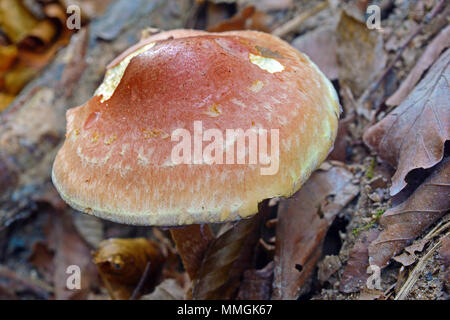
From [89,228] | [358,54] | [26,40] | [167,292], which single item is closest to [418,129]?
[358,54]

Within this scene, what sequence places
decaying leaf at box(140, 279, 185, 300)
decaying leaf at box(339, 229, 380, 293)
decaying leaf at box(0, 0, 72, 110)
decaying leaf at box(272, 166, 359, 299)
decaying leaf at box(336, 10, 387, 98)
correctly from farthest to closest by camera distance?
decaying leaf at box(0, 0, 72, 110) < decaying leaf at box(336, 10, 387, 98) < decaying leaf at box(140, 279, 185, 300) < decaying leaf at box(272, 166, 359, 299) < decaying leaf at box(339, 229, 380, 293)

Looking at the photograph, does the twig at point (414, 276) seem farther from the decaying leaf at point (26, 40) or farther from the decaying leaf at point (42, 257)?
the decaying leaf at point (26, 40)

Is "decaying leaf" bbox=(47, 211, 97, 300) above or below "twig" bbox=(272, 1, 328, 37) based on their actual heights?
below

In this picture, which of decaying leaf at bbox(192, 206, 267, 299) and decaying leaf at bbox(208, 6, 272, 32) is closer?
decaying leaf at bbox(192, 206, 267, 299)

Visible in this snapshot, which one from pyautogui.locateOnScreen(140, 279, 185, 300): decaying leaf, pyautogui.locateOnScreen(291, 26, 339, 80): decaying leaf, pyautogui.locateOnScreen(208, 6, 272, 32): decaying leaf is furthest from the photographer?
pyautogui.locateOnScreen(208, 6, 272, 32): decaying leaf

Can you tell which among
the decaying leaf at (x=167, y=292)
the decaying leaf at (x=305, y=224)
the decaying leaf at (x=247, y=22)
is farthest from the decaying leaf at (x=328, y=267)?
the decaying leaf at (x=247, y=22)

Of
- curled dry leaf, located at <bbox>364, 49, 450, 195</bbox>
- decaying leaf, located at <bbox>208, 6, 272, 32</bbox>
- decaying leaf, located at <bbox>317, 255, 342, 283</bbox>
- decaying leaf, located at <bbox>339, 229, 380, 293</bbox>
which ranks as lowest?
decaying leaf, located at <bbox>317, 255, 342, 283</bbox>

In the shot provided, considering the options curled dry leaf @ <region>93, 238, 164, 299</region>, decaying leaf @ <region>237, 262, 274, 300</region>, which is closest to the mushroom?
decaying leaf @ <region>237, 262, 274, 300</region>

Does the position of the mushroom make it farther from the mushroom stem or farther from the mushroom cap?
the mushroom stem
